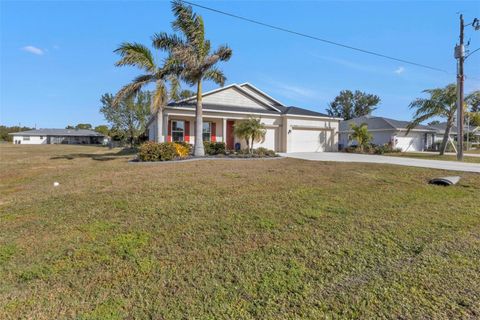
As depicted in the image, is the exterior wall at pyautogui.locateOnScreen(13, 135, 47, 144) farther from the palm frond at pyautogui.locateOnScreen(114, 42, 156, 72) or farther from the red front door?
the palm frond at pyautogui.locateOnScreen(114, 42, 156, 72)

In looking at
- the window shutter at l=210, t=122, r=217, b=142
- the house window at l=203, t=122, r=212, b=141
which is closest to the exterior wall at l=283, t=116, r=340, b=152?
the window shutter at l=210, t=122, r=217, b=142

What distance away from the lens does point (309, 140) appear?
22.7 m

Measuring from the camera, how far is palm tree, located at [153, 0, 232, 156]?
14.1m

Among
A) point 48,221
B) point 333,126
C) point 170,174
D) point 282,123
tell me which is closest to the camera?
point 48,221

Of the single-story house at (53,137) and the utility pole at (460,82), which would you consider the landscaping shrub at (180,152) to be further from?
the single-story house at (53,137)

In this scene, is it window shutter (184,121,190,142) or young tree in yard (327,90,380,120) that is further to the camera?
young tree in yard (327,90,380,120)

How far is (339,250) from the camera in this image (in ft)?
12.6

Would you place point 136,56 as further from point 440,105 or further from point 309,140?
point 440,105

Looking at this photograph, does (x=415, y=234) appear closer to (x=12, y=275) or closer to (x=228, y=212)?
(x=228, y=212)

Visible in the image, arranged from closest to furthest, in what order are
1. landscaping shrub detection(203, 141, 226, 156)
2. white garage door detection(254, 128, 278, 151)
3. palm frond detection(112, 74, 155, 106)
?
1. palm frond detection(112, 74, 155, 106)
2. landscaping shrub detection(203, 141, 226, 156)
3. white garage door detection(254, 128, 278, 151)

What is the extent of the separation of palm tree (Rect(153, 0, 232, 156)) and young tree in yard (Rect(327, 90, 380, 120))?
50.4 m

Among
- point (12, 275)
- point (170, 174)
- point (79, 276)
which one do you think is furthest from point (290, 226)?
point (170, 174)

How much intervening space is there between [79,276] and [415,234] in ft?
16.0

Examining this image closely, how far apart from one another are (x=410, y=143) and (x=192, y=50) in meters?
27.2
